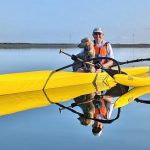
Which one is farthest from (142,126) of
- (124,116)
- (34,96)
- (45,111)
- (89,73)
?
(89,73)

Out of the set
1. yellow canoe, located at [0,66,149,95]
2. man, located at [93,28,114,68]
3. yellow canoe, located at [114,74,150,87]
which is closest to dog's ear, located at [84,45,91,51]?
yellow canoe, located at [0,66,149,95]

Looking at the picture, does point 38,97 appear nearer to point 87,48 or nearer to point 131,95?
point 131,95

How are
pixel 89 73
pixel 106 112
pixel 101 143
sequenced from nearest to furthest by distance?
pixel 101 143
pixel 106 112
pixel 89 73

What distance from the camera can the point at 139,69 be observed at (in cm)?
1936

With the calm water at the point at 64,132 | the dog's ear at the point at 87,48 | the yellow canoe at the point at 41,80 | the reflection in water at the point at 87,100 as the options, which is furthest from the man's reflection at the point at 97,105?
the dog's ear at the point at 87,48

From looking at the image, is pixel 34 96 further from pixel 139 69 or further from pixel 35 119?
pixel 139 69

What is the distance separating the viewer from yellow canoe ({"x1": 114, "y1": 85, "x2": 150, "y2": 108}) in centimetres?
1132

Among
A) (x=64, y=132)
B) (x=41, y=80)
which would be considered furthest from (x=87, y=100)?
(x=64, y=132)

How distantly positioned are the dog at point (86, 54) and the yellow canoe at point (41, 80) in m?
0.27

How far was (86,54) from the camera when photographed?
14.5m

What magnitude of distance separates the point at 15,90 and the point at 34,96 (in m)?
0.51

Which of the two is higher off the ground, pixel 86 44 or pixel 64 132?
pixel 86 44

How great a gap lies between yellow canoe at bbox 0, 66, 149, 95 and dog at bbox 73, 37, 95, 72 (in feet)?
0.87

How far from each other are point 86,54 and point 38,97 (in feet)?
10.5
